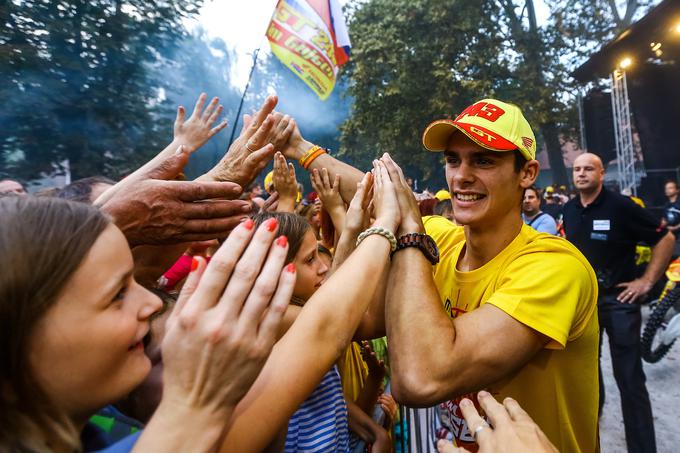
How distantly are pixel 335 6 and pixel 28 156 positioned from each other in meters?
6.00

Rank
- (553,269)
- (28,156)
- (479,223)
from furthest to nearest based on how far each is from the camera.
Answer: (28,156), (479,223), (553,269)

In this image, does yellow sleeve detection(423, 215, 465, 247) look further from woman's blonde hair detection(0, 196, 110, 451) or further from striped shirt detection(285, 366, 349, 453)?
woman's blonde hair detection(0, 196, 110, 451)

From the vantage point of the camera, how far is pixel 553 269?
158 centimetres

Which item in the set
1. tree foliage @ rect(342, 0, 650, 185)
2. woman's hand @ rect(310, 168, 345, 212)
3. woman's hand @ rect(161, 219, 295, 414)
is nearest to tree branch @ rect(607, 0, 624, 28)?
tree foliage @ rect(342, 0, 650, 185)

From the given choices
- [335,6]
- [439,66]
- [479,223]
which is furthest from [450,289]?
[439,66]

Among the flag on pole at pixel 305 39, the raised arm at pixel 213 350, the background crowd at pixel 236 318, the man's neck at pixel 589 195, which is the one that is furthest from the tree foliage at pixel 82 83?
the man's neck at pixel 589 195

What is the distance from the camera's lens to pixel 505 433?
980mm

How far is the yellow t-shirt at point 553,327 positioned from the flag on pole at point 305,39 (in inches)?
196

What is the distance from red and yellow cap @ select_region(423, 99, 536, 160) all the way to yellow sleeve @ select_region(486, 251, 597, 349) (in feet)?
1.57

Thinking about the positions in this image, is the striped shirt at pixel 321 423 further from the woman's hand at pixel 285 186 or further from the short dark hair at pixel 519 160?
the woman's hand at pixel 285 186

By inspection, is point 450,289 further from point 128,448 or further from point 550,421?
point 128,448

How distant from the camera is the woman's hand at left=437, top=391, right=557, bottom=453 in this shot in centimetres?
94

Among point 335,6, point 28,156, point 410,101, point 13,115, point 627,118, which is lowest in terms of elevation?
point 28,156

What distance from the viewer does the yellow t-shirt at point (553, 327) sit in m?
1.50
